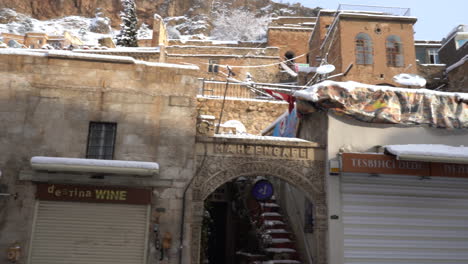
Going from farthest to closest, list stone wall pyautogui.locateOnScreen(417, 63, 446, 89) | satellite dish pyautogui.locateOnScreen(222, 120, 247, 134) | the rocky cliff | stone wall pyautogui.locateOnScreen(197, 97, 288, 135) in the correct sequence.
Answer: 1. the rocky cliff
2. stone wall pyautogui.locateOnScreen(417, 63, 446, 89)
3. stone wall pyautogui.locateOnScreen(197, 97, 288, 135)
4. satellite dish pyautogui.locateOnScreen(222, 120, 247, 134)

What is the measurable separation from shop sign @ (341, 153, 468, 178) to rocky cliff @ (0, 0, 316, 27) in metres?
52.6

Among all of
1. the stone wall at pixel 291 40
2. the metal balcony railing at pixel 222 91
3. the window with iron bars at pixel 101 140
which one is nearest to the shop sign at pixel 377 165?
the window with iron bars at pixel 101 140

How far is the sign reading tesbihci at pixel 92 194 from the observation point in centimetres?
895

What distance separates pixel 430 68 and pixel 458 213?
18.2m

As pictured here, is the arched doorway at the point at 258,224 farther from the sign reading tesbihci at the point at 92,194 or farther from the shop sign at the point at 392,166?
the sign reading tesbihci at the point at 92,194

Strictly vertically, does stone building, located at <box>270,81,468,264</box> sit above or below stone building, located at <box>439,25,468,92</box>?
below

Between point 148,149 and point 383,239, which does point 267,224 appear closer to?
point 383,239

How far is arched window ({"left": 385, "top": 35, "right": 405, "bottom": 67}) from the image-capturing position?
21.2m

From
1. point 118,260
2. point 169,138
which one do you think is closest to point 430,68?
point 169,138

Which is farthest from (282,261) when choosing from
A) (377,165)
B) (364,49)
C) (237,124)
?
(364,49)

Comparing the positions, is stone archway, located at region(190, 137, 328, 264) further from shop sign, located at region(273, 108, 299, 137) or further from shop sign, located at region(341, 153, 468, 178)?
shop sign, located at region(273, 108, 299, 137)

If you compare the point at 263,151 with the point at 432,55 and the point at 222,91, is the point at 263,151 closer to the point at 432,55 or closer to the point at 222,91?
the point at 222,91

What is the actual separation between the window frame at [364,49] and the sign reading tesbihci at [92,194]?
52.0ft

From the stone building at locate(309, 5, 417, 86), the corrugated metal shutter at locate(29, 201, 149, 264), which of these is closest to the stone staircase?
the corrugated metal shutter at locate(29, 201, 149, 264)
